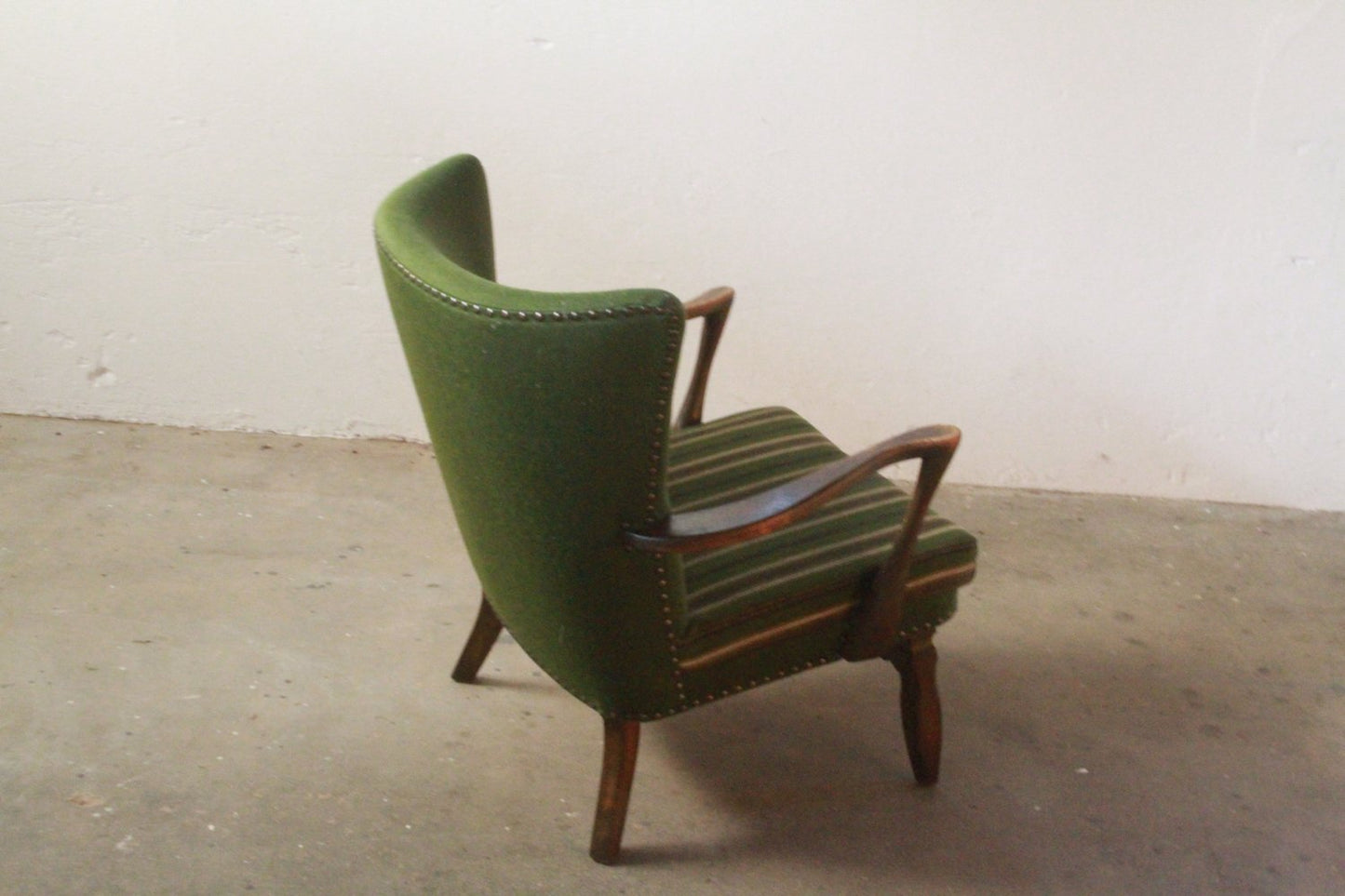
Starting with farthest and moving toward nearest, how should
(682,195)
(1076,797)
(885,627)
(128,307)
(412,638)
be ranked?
(128,307), (682,195), (412,638), (1076,797), (885,627)

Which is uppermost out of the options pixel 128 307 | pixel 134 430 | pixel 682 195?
pixel 682 195

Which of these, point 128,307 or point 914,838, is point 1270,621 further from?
point 128,307

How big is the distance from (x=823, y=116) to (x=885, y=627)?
1308 mm

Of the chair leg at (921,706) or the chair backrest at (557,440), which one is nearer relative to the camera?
the chair backrest at (557,440)

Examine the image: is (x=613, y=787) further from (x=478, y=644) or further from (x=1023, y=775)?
(x=1023, y=775)

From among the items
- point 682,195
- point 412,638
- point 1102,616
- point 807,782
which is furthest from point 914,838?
point 682,195

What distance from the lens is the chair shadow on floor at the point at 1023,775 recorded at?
6.36 ft

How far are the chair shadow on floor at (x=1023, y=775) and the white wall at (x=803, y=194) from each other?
0.77 metres

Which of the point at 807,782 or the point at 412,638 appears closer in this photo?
the point at 807,782

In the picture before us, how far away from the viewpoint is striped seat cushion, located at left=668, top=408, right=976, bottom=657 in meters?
1.78

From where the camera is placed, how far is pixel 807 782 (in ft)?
6.86

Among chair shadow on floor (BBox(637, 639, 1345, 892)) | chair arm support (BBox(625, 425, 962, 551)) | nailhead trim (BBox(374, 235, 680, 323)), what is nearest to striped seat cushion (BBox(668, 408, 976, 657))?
chair arm support (BBox(625, 425, 962, 551))

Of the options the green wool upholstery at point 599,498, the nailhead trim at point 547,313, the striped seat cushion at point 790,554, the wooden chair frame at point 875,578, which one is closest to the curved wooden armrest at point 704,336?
the wooden chair frame at point 875,578

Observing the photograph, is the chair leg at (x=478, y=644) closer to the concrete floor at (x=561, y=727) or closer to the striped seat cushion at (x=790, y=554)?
the concrete floor at (x=561, y=727)
